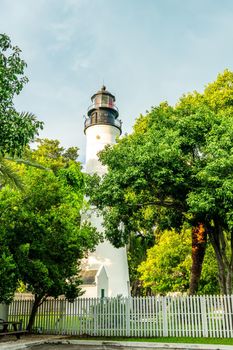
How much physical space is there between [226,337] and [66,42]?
1163 cm

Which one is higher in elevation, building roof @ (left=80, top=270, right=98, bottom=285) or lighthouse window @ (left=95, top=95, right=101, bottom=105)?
lighthouse window @ (left=95, top=95, right=101, bottom=105)

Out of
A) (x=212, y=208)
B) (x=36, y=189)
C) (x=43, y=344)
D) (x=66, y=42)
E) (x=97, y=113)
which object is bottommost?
(x=43, y=344)

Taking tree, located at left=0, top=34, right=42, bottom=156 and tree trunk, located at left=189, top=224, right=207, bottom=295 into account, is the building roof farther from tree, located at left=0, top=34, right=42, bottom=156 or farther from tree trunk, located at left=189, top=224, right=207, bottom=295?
tree, located at left=0, top=34, right=42, bottom=156

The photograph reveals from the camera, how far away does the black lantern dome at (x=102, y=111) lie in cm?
3181

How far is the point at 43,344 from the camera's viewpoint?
13.7m

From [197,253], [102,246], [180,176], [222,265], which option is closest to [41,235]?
[180,176]

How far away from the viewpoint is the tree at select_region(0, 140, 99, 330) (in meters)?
14.7

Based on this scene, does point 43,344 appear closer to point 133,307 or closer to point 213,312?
point 133,307

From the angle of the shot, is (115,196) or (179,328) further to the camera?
(115,196)

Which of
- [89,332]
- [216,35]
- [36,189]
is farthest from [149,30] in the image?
[89,332]

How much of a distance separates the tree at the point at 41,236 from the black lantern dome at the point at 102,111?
52.1ft

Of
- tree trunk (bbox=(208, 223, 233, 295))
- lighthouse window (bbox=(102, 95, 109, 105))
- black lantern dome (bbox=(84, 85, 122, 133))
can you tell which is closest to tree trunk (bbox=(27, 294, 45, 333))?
tree trunk (bbox=(208, 223, 233, 295))

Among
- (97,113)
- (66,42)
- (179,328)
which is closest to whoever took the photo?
(66,42)

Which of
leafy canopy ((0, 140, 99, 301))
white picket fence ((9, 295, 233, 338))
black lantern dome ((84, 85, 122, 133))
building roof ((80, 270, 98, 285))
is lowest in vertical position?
white picket fence ((9, 295, 233, 338))
